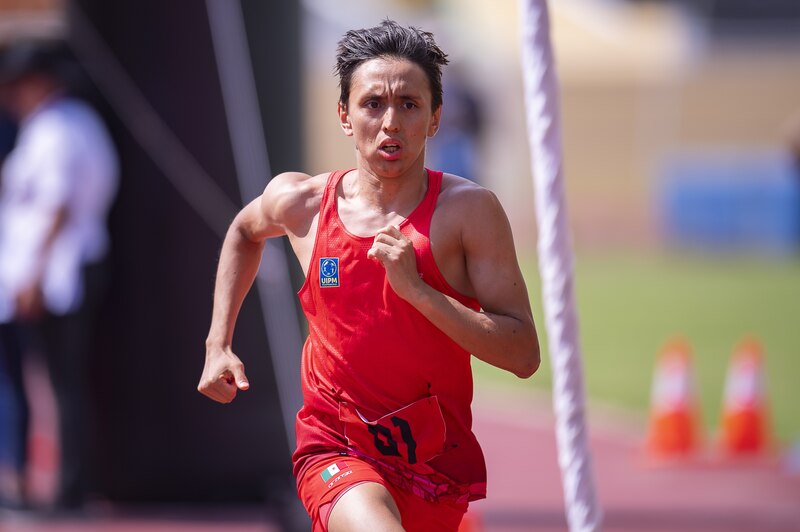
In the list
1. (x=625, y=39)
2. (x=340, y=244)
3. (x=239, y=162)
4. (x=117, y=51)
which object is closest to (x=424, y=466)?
(x=340, y=244)

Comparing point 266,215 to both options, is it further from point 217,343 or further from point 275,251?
point 275,251

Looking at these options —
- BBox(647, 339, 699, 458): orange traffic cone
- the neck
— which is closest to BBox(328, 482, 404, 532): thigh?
the neck

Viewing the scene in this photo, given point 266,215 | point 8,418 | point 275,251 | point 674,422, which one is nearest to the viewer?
point 266,215

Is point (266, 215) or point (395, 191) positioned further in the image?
point (266, 215)

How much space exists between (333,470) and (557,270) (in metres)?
0.81

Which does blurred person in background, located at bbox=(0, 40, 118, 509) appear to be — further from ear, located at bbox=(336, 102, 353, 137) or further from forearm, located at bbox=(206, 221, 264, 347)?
ear, located at bbox=(336, 102, 353, 137)

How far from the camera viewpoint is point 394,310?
3.42 meters

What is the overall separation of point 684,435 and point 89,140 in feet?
15.3

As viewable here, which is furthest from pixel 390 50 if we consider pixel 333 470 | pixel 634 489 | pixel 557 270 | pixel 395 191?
pixel 634 489

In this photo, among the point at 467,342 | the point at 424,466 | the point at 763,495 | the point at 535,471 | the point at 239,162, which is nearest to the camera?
the point at 467,342

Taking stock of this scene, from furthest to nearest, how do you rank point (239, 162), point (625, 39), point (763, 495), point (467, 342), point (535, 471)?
point (625, 39), point (535, 471), point (763, 495), point (239, 162), point (467, 342)

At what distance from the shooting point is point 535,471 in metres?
9.27

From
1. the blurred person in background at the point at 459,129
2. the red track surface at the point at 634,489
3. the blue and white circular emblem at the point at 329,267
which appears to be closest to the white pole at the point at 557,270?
the blue and white circular emblem at the point at 329,267

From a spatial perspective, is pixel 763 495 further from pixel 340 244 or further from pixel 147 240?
pixel 340 244
